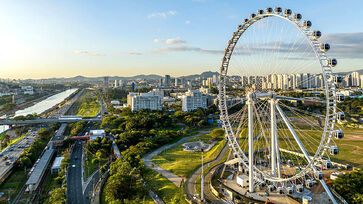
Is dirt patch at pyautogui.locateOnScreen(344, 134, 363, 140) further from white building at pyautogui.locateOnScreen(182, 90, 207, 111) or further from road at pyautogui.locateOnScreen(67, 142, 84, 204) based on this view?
road at pyautogui.locateOnScreen(67, 142, 84, 204)

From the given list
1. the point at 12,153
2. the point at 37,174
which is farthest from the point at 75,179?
the point at 12,153

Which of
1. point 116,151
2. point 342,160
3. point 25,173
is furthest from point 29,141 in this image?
point 342,160

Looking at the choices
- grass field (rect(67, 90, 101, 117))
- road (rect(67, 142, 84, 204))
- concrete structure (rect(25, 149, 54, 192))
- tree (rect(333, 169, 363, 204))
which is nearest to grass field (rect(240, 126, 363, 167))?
tree (rect(333, 169, 363, 204))

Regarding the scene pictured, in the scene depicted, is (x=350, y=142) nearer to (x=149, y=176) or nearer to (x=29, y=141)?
(x=149, y=176)

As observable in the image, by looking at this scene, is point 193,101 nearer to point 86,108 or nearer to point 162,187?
point 86,108

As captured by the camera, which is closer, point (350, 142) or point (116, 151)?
point (116, 151)

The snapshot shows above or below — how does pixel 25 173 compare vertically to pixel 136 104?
below
